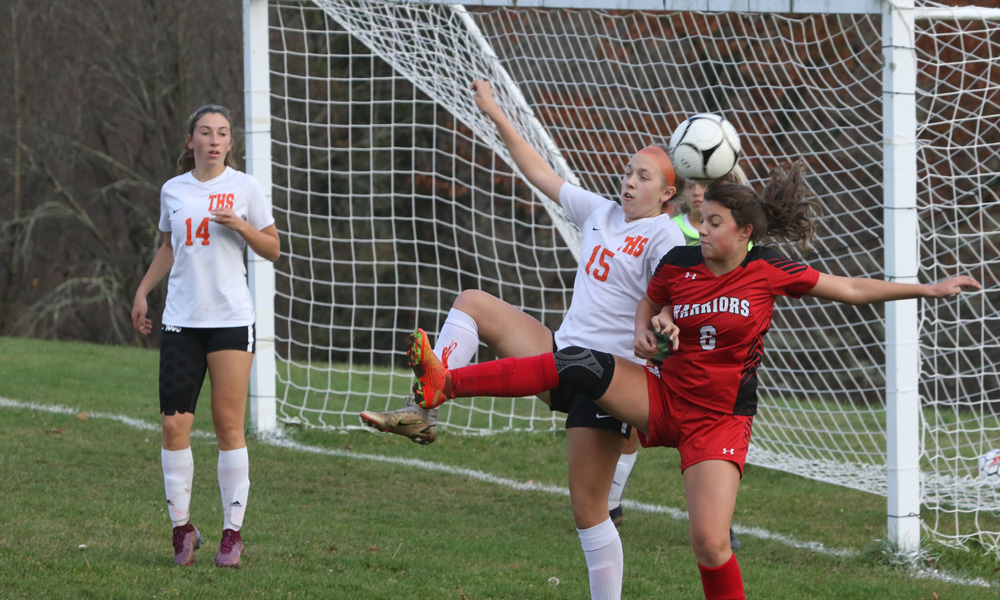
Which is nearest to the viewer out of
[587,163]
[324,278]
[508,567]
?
[508,567]

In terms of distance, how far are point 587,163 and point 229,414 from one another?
16.3 feet

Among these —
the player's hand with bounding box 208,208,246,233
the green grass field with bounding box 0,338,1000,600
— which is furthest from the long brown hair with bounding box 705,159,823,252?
the player's hand with bounding box 208,208,246,233

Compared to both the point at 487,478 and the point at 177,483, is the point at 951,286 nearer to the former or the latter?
the point at 177,483

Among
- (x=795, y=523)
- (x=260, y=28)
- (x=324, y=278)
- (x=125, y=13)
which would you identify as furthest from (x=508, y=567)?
(x=125, y=13)

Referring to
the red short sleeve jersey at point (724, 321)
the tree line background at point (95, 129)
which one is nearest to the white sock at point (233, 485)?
the red short sleeve jersey at point (724, 321)

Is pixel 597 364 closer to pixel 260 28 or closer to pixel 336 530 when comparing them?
pixel 336 530

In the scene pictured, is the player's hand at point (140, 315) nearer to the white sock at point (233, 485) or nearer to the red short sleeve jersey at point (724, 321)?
the white sock at point (233, 485)

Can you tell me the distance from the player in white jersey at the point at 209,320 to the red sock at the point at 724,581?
7.45ft

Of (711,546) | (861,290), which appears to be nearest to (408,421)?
(711,546)

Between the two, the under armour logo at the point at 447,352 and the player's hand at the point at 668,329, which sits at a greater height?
the player's hand at the point at 668,329

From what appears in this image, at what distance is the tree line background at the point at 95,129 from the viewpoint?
2145cm

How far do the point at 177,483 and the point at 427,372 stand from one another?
1.69 m

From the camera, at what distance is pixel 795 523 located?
22.4 ft

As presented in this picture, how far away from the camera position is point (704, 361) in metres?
3.94
